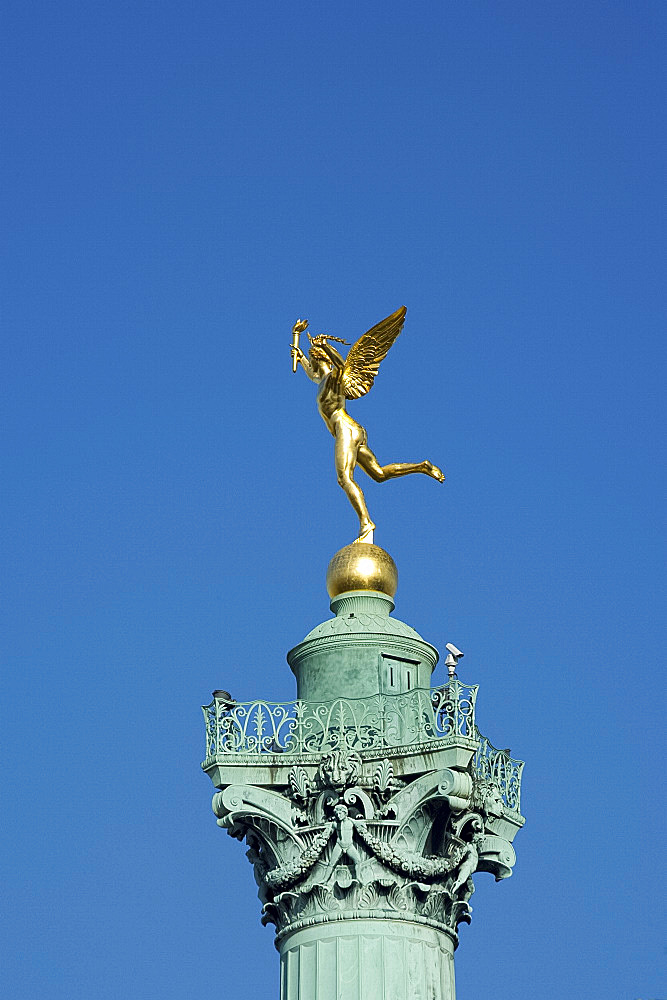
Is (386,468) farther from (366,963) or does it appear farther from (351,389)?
(366,963)

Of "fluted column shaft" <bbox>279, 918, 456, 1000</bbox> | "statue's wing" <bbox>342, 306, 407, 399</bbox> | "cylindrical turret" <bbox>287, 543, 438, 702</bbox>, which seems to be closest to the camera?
"fluted column shaft" <bbox>279, 918, 456, 1000</bbox>

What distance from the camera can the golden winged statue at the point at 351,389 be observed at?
3916 centimetres

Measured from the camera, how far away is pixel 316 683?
36.1m

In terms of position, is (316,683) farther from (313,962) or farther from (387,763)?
(313,962)

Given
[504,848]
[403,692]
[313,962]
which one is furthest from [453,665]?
[313,962]

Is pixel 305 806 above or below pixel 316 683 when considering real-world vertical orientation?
below

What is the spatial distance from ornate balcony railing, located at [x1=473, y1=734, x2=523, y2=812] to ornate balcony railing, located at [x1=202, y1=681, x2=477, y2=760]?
966mm

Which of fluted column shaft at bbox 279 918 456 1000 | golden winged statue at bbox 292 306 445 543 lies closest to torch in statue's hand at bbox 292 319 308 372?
golden winged statue at bbox 292 306 445 543

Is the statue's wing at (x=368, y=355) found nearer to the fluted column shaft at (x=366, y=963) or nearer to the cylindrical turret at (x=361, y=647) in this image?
the cylindrical turret at (x=361, y=647)

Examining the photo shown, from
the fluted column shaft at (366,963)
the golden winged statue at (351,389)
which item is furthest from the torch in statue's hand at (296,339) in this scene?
the fluted column shaft at (366,963)

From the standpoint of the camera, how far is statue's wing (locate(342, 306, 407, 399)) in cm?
4019

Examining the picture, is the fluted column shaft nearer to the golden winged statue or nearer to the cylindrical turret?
the cylindrical turret

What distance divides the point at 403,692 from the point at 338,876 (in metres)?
3.67

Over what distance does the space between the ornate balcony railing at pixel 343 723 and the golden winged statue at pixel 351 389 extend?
15.2ft
